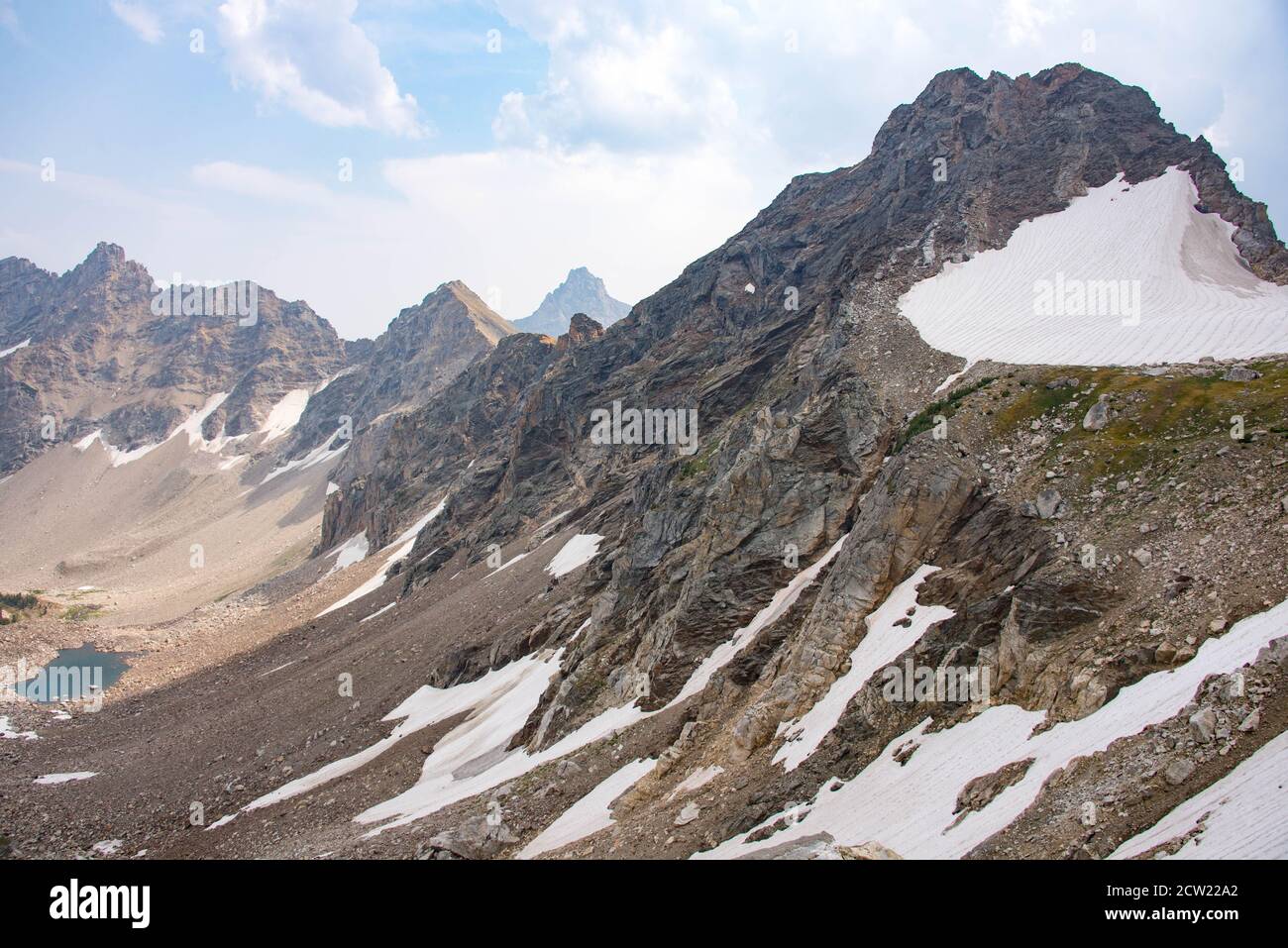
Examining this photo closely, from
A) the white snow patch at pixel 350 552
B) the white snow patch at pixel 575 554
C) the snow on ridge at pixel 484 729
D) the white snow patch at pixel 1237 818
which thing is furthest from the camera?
the white snow patch at pixel 350 552

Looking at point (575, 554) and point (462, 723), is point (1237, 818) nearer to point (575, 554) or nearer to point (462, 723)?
point (462, 723)

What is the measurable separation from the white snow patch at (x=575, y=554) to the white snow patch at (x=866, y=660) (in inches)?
1493

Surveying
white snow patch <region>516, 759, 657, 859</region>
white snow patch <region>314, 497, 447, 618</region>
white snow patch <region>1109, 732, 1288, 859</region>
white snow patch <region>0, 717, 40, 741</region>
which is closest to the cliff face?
white snow patch <region>1109, 732, 1288, 859</region>

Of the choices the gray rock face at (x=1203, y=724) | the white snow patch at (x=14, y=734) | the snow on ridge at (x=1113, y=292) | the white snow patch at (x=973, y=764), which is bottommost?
the white snow patch at (x=14, y=734)

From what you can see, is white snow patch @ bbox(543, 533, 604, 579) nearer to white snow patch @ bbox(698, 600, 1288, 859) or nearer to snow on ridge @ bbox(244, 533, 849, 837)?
snow on ridge @ bbox(244, 533, 849, 837)

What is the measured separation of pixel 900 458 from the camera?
1256 inches

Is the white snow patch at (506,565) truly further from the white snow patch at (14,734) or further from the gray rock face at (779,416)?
the white snow patch at (14,734)

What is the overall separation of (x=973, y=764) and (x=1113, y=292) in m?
47.2

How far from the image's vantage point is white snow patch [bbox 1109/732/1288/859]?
12.2 meters

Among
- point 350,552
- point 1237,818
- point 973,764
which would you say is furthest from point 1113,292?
point 350,552

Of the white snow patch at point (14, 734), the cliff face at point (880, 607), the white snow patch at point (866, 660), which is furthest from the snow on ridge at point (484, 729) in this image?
the white snow patch at point (14, 734)

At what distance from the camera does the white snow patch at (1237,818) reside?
1216 cm

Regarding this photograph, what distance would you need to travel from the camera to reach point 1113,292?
53625mm
